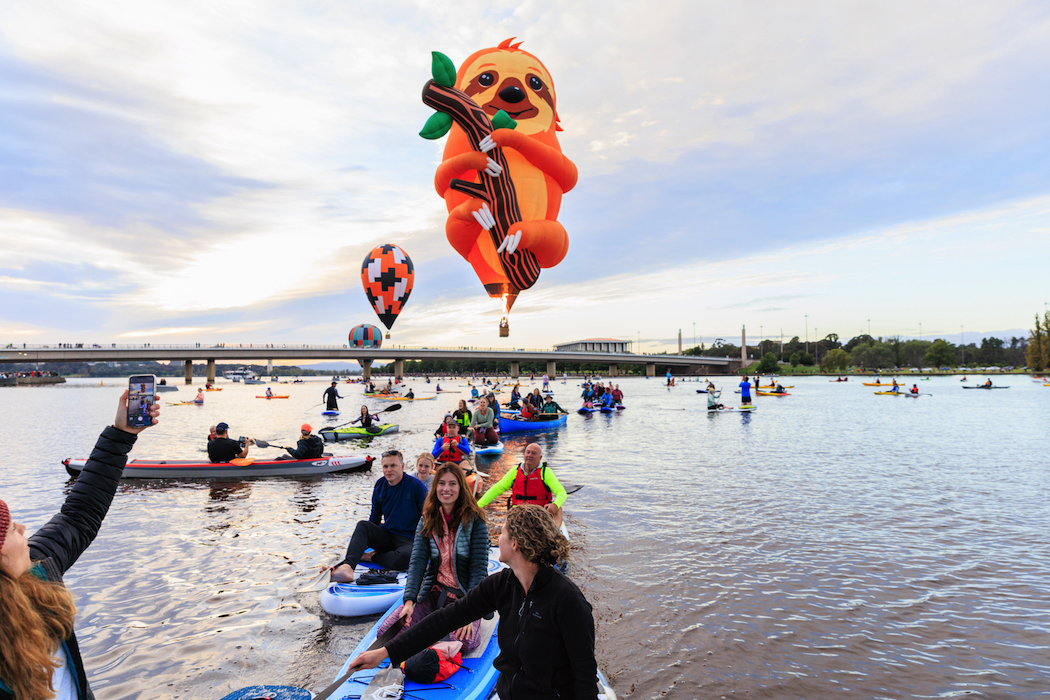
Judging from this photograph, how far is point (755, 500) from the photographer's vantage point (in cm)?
1290

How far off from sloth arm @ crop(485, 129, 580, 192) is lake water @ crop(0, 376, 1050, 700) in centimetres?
997

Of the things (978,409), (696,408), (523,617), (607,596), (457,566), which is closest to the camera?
(523,617)

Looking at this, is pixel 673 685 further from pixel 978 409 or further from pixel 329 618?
pixel 978 409

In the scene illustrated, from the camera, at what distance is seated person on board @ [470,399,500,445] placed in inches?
736

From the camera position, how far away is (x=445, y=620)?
3.07 m

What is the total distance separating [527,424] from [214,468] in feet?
44.5

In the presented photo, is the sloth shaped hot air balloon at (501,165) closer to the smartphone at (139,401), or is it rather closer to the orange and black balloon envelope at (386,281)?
the orange and black balloon envelope at (386,281)

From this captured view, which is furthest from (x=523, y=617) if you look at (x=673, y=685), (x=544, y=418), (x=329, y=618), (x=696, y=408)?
(x=696, y=408)

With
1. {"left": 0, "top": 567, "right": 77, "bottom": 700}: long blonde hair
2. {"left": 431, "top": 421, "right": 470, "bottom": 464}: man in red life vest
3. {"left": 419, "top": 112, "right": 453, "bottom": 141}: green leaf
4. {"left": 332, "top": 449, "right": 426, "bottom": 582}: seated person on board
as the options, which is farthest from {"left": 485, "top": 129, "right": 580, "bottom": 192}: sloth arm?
{"left": 0, "top": 567, "right": 77, "bottom": 700}: long blonde hair

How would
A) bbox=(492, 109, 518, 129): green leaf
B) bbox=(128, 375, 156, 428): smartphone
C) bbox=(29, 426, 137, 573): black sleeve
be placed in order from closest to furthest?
bbox=(29, 426, 137, 573): black sleeve, bbox=(128, 375, 156, 428): smartphone, bbox=(492, 109, 518, 129): green leaf

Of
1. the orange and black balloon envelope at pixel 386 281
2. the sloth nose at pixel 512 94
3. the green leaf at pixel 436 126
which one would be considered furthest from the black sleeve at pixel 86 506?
the orange and black balloon envelope at pixel 386 281

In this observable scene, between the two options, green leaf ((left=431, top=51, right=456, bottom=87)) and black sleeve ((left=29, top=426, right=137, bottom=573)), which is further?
green leaf ((left=431, top=51, right=456, bottom=87))

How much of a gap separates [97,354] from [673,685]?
100 meters

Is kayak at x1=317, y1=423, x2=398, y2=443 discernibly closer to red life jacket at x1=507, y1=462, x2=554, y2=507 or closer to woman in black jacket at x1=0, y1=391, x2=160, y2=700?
red life jacket at x1=507, y1=462, x2=554, y2=507
